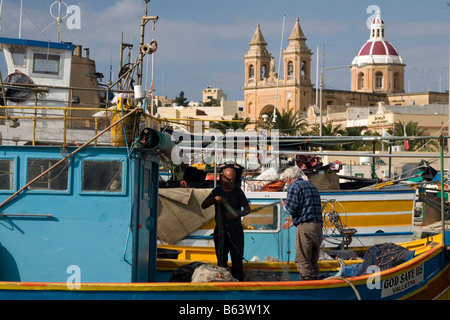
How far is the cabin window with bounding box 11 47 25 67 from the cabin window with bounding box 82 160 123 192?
22.8 feet

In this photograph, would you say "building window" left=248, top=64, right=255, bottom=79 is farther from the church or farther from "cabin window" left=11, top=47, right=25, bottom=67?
"cabin window" left=11, top=47, right=25, bottom=67

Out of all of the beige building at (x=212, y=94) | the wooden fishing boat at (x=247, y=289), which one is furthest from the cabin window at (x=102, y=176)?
the beige building at (x=212, y=94)

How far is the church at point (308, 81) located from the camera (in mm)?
113125

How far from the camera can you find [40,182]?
28.9 ft

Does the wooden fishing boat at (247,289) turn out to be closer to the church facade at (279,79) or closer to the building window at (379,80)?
the church facade at (279,79)

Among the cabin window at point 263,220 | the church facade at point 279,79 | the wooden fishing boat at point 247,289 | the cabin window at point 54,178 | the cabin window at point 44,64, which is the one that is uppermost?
the church facade at point 279,79

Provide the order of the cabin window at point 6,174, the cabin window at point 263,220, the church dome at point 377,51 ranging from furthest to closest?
the church dome at point 377,51
the cabin window at point 263,220
the cabin window at point 6,174

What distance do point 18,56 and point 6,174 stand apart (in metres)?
6.65

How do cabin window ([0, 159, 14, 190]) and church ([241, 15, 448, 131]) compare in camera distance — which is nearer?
cabin window ([0, 159, 14, 190])

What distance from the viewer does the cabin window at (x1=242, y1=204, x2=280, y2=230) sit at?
12.1m

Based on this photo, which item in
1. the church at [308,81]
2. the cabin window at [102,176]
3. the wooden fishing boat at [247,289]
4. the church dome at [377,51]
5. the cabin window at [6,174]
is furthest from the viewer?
the church dome at [377,51]

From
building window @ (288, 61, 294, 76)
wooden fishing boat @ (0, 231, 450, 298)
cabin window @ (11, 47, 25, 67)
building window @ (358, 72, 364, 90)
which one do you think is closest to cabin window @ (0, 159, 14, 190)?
wooden fishing boat @ (0, 231, 450, 298)

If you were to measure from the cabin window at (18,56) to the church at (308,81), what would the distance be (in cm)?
9201
